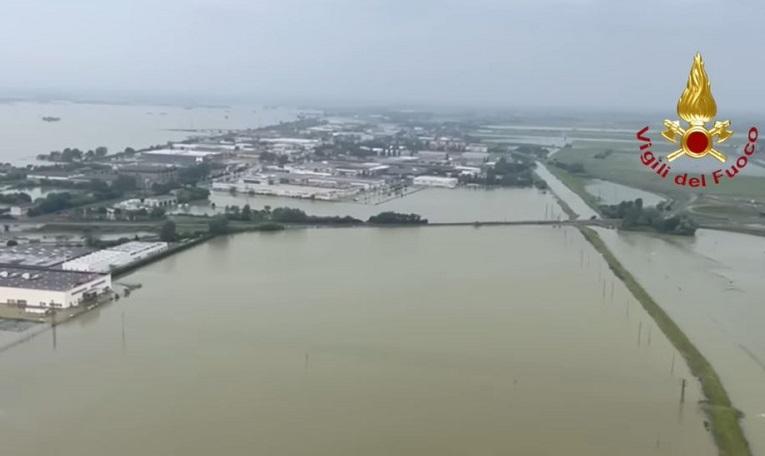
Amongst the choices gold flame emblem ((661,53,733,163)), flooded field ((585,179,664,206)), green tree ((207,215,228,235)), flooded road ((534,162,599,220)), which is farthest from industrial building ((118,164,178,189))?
gold flame emblem ((661,53,733,163))

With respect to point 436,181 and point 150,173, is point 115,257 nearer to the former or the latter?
point 150,173

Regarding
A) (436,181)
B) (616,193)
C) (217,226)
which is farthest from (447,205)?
(217,226)

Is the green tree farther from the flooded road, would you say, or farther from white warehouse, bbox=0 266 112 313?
the flooded road

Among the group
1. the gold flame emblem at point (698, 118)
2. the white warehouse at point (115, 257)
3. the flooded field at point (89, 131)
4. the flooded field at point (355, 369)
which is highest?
the gold flame emblem at point (698, 118)

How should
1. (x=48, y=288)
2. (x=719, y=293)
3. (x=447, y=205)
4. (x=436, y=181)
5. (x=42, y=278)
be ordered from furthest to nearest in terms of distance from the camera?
(x=436, y=181), (x=447, y=205), (x=719, y=293), (x=42, y=278), (x=48, y=288)

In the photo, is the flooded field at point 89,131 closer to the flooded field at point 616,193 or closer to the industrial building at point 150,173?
the industrial building at point 150,173

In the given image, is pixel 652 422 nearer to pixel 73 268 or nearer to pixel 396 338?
pixel 396 338

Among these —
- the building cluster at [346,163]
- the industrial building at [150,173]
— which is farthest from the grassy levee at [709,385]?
the industrial building at [150,173]

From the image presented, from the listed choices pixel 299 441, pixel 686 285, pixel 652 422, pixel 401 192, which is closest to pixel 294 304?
pixel 299 441
